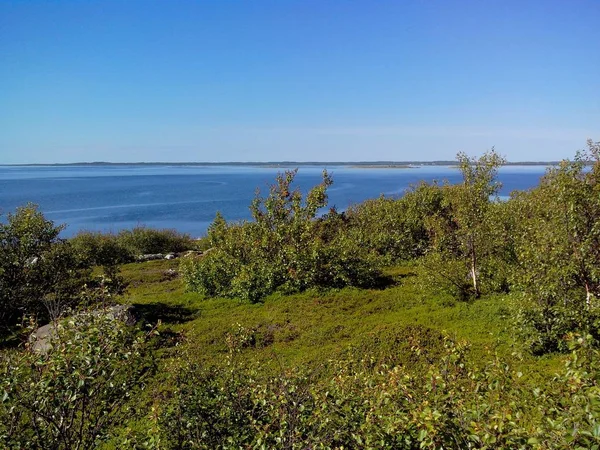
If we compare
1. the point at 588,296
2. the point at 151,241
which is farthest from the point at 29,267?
the point at 151,241

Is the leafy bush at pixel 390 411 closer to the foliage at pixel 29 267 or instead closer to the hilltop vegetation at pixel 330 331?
the hilltop vegetation at pixel 330 331

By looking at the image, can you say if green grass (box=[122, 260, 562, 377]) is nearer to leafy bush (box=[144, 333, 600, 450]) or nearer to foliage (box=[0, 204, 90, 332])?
foliage (box=[0, 204, 90, 332])

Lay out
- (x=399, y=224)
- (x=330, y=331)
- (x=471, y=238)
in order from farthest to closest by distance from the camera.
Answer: (x=399, y=224) → (x=471, y=238) → (x=330, y=331)

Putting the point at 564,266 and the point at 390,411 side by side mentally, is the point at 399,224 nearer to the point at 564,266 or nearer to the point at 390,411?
the point at 564,266

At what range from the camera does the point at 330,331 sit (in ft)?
56.1

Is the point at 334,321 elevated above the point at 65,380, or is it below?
below

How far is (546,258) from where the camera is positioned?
43.5 ft

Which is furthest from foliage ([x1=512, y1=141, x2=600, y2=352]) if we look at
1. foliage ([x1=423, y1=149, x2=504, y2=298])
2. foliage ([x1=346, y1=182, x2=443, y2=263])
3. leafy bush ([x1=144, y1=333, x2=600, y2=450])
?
foliage ([x1=346, y1=182, x2=443, y2=263])

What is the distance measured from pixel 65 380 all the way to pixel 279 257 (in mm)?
19166

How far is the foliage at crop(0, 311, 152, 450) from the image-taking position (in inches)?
198

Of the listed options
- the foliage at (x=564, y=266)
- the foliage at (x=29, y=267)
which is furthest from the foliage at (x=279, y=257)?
the foliage at (x=564, y=266)

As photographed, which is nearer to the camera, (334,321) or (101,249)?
(334,321)

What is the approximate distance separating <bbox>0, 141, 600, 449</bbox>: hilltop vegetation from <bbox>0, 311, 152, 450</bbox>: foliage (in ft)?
0.09

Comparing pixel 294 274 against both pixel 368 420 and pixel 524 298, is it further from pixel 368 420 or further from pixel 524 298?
pixel 368 420
